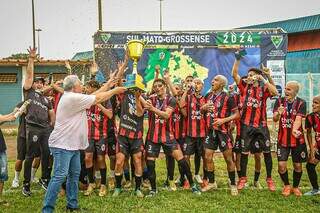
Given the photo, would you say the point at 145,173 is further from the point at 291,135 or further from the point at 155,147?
the point at 291,135

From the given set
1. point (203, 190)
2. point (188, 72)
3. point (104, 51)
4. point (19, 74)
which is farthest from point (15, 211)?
point (19, 74)

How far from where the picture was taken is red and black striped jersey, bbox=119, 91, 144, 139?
8.21 m

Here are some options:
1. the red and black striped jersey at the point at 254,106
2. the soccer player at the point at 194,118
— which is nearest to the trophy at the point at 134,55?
the soccer player at the point at 194,118

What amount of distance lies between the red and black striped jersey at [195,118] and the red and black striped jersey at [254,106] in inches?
30.6

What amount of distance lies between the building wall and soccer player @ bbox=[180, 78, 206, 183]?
61.9ft

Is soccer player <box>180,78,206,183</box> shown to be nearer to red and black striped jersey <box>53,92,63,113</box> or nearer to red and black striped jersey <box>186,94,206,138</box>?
red and black striped jersey <box>186,94,206,138</box>

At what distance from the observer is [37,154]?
28.0 feet

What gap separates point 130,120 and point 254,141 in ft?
8.05

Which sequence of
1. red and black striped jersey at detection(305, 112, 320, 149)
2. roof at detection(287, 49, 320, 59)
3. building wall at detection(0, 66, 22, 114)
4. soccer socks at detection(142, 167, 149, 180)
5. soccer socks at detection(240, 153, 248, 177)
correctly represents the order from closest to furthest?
1. red and black striped jersey at detection(305, 112, 320, 149)
2. soccer socks at detection(240, 153, 248, 177)
3. soccer socks at detection(142, 167, 149, 180)
4. building wall at detection(0, 66, 22, 114)
5. roof at detection(287, 49, 320, 59)

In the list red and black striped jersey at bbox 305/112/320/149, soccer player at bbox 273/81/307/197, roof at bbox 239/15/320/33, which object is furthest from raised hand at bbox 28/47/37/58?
roof at bbox 239/15/320/33

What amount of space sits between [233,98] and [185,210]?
248 centimetres

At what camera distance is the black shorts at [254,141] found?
8.60m

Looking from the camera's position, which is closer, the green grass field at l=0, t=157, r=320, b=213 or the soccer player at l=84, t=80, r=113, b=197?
the green grass field at l=0, t=157, r=320, b=213

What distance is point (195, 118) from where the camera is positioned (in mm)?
8883
